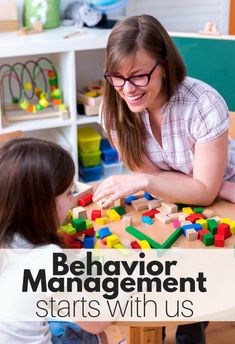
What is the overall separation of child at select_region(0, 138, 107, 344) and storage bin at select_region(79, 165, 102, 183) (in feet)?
5.11

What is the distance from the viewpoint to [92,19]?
253cm

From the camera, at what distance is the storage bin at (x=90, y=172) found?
2.66 metres

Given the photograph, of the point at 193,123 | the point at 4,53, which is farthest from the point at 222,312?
the point at 4,53

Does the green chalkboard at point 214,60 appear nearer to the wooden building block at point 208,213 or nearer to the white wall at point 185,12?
the white wall at point 185,12

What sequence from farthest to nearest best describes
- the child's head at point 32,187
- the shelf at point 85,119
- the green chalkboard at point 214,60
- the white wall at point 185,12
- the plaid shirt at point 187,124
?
the white wall at point 185,12, the shelf at point 85,119, the green chalkboard at point 214,60, the plaid shirt at point 187,124, the child's head at point 32,187

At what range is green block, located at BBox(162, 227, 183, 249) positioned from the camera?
→ 1.20m

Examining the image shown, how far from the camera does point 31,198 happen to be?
103cm

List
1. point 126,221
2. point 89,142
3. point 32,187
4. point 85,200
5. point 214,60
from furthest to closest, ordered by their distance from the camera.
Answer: point 89,142 < point 214,60 < point 85,200 < point 126,221 < point 32,187

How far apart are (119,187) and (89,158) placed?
132 centimetres

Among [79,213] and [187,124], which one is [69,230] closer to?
[79,213]

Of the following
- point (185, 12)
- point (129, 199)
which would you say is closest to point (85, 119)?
point (185, 12)

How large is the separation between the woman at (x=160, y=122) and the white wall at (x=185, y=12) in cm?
144

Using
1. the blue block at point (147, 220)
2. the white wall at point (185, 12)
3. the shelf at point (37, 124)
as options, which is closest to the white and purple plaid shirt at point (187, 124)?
the blue block at point (147, 220)

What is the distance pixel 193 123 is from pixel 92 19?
130 cm
